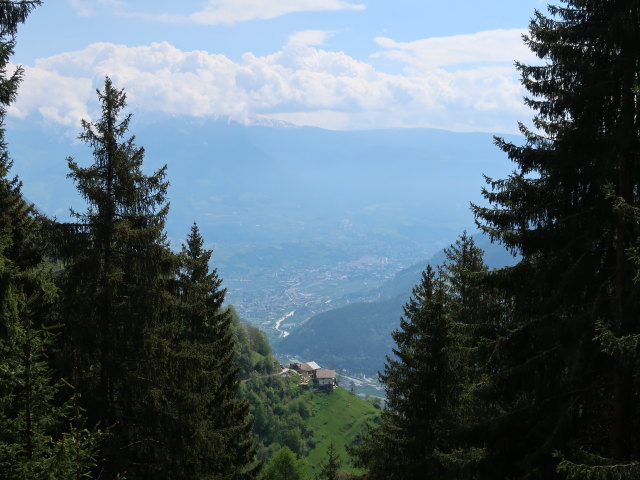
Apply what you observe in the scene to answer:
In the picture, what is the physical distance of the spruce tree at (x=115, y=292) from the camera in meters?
11.9

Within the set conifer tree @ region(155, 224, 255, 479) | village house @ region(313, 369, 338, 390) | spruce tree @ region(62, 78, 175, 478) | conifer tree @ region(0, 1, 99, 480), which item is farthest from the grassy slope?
conifer tree @ region(0, 1, 99, 480)

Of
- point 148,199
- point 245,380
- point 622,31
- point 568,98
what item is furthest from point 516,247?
point 245,380

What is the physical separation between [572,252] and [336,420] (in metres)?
83.0

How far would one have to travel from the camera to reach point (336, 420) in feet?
284

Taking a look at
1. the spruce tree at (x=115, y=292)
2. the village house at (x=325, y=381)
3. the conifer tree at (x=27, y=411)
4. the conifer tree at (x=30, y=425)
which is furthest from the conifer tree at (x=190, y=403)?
the village house at (x=325, y=381)

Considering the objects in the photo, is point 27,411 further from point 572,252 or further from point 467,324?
point 572,252

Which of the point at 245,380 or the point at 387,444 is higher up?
the point at 387,444

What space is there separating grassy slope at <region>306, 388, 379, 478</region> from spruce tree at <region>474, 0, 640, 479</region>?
6313 centimetres

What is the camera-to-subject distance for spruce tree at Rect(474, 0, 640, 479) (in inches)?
325

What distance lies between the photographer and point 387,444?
15.4 meters

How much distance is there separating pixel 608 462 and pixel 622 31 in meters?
6.26

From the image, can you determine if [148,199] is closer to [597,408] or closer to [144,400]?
[144,400]

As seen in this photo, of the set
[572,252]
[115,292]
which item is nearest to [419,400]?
[572,252]

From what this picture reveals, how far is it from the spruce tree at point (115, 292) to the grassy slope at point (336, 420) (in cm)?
5947
